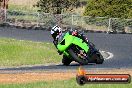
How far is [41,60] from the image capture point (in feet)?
82.4

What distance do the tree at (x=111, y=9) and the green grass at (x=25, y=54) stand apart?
17.6 metres

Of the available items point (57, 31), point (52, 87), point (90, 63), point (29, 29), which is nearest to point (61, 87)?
point (52, 87)

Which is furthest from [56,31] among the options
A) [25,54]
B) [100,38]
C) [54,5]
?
[54,5]

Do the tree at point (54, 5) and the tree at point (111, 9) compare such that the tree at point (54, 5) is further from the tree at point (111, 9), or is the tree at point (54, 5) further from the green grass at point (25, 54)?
the green grass at point (25, 54)

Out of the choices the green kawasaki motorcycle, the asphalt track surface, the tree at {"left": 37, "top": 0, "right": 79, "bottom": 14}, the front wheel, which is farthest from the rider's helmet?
the tree at {"left": 37, "top": 0, "right": 79, "bottom": 14}

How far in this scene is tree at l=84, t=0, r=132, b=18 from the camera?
48.6m

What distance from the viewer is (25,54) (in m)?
27.4

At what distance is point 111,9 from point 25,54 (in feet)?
74.3

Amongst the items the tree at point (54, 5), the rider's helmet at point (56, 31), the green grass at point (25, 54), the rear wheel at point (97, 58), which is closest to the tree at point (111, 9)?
the tree at point (54, 5)

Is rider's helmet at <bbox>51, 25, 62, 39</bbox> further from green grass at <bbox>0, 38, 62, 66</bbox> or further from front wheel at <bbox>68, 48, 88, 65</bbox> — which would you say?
green grass at <bbox>0, 38, 62, 66</bbox>

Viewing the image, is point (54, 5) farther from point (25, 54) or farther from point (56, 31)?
point (56, 31)

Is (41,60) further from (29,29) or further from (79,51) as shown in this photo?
(29,29)

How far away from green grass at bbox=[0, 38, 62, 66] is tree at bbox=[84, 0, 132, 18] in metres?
17.6

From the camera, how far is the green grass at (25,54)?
24641 mm
